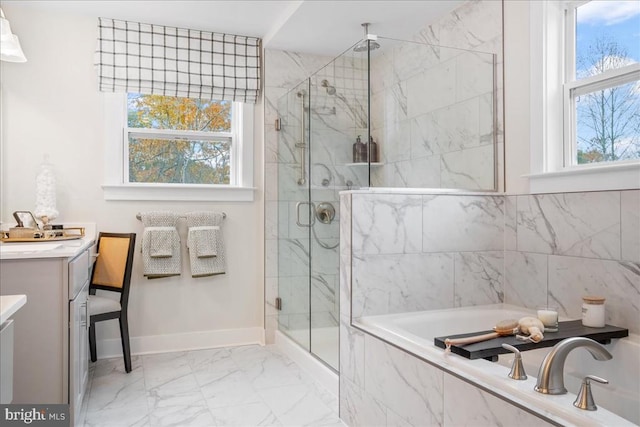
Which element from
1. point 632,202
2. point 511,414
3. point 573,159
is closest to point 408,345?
point 511,414

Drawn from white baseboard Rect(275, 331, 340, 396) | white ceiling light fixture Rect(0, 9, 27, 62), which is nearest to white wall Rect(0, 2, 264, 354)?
white baseboard Rect(275, 331, 340, 396)

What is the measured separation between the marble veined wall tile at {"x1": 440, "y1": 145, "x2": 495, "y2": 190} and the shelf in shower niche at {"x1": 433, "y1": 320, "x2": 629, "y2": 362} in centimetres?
84

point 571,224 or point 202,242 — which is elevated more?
point 571,224

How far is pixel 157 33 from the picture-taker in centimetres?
351

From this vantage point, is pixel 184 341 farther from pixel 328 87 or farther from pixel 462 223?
pixel 462 223

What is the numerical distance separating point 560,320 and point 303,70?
2649mm

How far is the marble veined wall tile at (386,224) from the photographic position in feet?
7.50

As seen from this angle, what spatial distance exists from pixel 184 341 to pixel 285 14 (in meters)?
2.46

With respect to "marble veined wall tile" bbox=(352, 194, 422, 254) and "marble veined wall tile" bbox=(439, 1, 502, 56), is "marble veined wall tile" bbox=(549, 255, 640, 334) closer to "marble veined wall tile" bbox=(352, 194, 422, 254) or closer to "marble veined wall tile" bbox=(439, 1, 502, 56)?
"marble veined wall tile" bbox=(352, 194, 422, 254)

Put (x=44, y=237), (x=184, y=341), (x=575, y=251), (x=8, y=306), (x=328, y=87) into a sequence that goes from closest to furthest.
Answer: (x=8, y=306) < (x=575, y=251) < (x=44, y=237) < (x=328, y=87) < (x=184, y=341)

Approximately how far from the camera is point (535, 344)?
179 cm

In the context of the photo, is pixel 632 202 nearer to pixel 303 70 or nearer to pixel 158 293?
pixel 303 70

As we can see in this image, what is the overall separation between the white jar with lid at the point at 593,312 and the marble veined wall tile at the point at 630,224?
0.21m

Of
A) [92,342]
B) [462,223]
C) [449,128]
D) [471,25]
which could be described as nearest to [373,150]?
[449,128]
